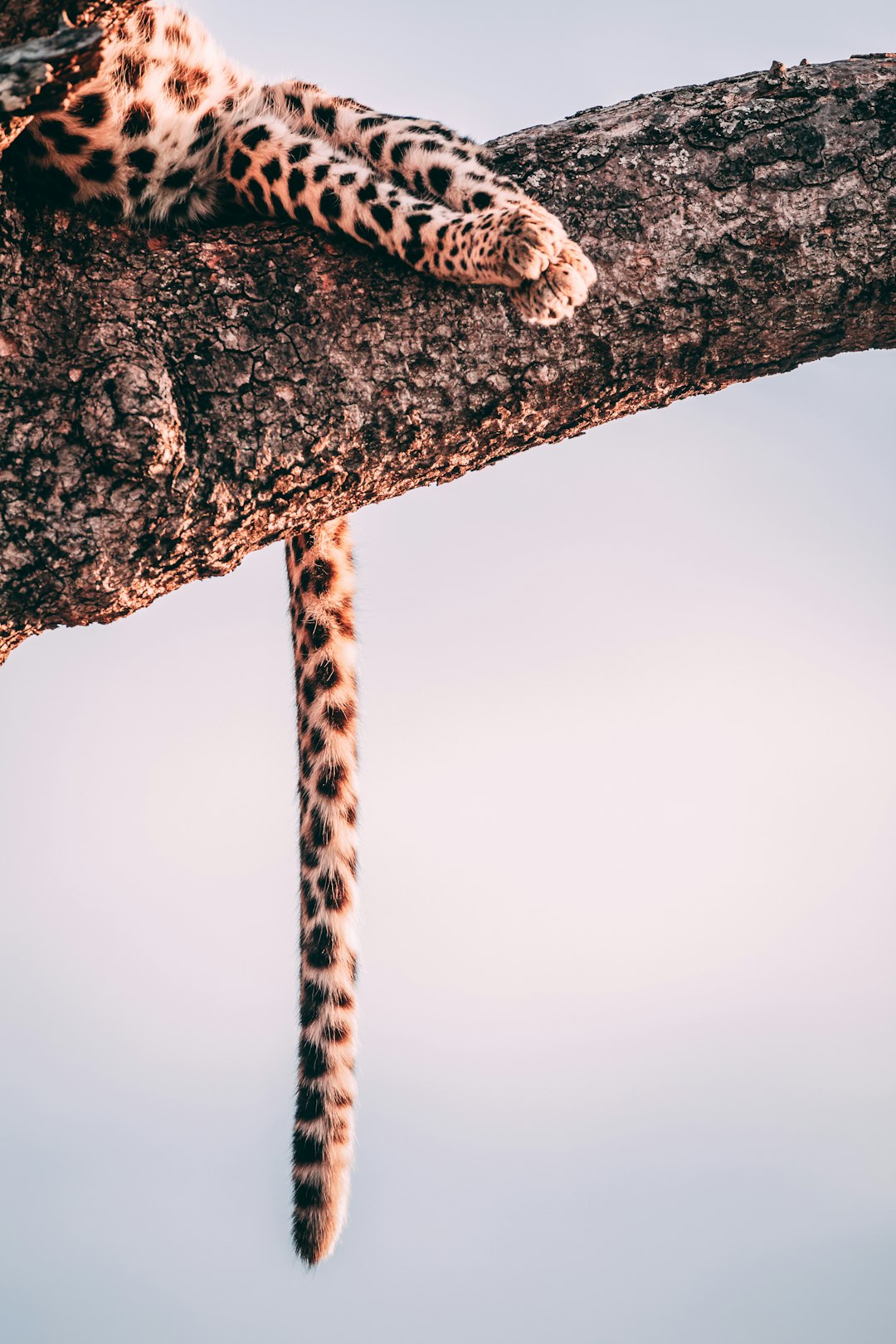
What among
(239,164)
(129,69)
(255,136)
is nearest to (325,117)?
(255,136)

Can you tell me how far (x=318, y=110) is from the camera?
3754mm

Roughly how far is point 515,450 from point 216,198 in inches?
45.3

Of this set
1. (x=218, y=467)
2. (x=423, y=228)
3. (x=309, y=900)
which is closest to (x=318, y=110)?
(x=423, y=228)

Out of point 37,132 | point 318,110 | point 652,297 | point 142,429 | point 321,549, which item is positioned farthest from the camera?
point 321,549

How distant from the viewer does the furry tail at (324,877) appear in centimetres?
363

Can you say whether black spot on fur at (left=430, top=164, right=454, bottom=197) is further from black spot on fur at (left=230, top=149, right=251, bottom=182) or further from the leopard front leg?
black spot on fur at (left=230, top=149, right=251, bottom=182)

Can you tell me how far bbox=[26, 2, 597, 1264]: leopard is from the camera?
3.18 m

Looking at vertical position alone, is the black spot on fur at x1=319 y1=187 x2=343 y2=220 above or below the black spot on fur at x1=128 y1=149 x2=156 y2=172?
below

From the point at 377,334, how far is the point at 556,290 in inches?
19.4

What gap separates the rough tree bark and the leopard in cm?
13

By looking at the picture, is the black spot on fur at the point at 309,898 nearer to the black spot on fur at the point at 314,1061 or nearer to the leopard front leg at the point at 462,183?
the black spot on fur at the point at 314,1061

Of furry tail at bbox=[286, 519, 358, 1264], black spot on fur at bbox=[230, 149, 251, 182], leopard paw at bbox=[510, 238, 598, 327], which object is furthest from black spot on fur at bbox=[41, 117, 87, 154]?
furry tail at bbox=[286, 519, 358, 1264]

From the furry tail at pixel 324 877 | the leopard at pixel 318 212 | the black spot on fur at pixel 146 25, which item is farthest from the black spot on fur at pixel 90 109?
the furry tail at pixel 324 877

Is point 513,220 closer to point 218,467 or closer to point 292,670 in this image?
point 218,467
